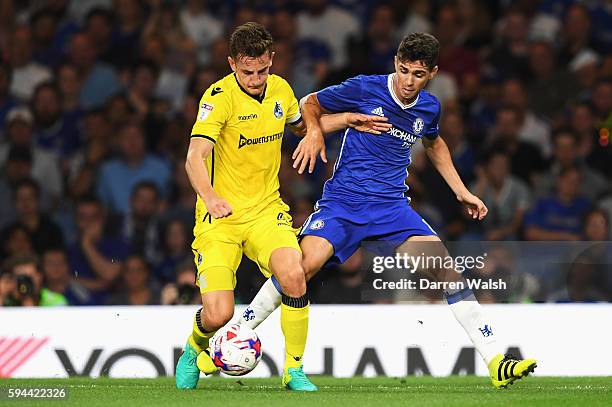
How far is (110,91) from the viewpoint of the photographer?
533 inches

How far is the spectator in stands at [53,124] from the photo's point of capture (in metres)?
12.9

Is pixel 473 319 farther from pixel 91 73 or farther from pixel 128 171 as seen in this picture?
pixel 91 73

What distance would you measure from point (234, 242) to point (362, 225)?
82 cm

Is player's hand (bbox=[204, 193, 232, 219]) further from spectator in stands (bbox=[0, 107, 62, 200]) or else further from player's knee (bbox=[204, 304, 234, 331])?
spectator in stands (bbox=[0, 107, 62, 200])

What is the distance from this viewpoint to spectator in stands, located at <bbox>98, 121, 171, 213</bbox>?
490 inches

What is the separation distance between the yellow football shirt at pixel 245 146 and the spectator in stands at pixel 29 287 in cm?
246

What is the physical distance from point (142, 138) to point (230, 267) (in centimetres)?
476

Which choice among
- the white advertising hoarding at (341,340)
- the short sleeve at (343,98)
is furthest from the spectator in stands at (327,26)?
the short sleeve at (343,98)

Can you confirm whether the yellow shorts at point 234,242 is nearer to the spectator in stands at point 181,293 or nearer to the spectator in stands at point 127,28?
the spectator in stands at point 181,293

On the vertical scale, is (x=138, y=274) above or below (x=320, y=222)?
below

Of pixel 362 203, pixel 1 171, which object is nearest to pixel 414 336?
pixel 362 203

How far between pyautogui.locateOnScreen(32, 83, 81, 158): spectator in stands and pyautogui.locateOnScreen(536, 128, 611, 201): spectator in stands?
4.52m

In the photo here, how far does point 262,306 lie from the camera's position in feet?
28.1

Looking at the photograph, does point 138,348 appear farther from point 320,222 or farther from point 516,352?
point 516,352
